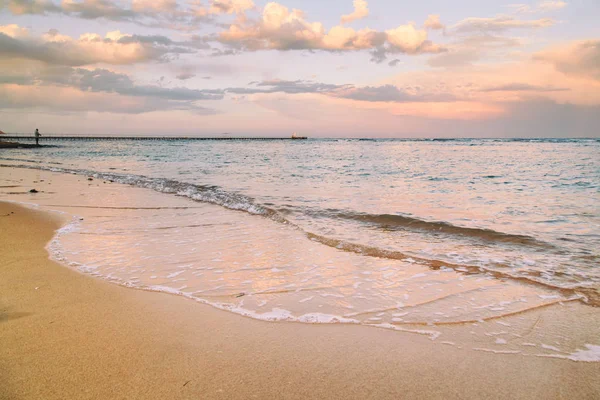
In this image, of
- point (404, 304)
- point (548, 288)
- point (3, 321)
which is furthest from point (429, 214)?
point (3, 321)

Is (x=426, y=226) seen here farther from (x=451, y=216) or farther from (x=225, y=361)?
(x=225, y=361)

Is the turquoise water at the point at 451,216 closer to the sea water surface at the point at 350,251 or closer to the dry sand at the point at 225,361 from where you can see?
the sea water surface at the point at 350,251

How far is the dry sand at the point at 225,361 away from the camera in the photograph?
260 centimetres

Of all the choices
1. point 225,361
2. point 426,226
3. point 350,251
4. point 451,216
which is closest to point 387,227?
point 426,226

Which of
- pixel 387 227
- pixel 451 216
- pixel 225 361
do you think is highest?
pixel 451 216

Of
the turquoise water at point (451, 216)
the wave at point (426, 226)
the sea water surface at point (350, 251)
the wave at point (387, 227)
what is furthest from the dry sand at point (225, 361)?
the wave at point (426, 226)

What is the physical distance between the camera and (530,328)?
3758 mm

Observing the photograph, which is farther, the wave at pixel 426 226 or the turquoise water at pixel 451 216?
the wave at pixel 426 226

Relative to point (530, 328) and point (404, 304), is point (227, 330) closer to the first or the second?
point (404, 304)

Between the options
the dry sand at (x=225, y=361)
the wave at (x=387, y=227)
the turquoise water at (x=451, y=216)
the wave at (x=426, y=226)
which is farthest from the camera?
the wave at (x=426, y=226)

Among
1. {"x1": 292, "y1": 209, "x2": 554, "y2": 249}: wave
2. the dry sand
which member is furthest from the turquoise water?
the dry sand

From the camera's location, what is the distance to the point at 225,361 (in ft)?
9.68

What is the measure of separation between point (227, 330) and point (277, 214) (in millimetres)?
7028

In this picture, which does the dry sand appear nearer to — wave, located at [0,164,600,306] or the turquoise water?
wave, located at [0,164,600,306]
